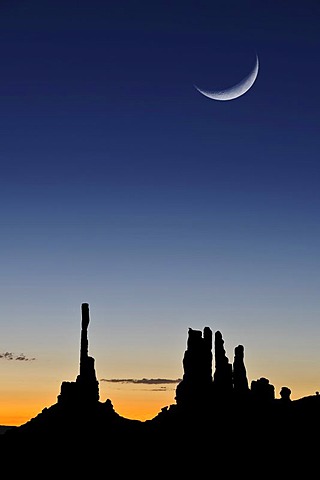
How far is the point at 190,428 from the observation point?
508 ft

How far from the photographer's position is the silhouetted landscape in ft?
477

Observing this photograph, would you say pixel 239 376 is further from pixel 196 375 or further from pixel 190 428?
pixel 190 428

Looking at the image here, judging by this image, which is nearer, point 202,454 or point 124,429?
point 202,454

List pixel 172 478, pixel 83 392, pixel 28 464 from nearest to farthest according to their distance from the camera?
pixel 172 478
pixel 28 464
pixel 83 392

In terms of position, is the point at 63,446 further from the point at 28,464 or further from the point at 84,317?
the point at 84,317

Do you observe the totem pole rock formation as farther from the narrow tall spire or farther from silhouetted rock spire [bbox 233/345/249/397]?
silhouetted rock spire [bbox 233/345/249/397]

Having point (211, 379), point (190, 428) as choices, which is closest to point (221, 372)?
point (211, 379)

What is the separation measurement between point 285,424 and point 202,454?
17.4m

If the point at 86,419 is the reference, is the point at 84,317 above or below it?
above

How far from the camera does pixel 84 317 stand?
161 m

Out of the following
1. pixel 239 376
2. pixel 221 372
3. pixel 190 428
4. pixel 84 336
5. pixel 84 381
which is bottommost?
pixel 190 428

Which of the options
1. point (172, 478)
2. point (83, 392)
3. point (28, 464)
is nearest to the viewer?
point (172, 478)

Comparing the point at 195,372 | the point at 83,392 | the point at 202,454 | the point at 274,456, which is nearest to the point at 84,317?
the point at 83,392

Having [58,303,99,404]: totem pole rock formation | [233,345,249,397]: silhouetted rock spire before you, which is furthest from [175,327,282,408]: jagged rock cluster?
[58,303,99,404]: totem pole rock formation
